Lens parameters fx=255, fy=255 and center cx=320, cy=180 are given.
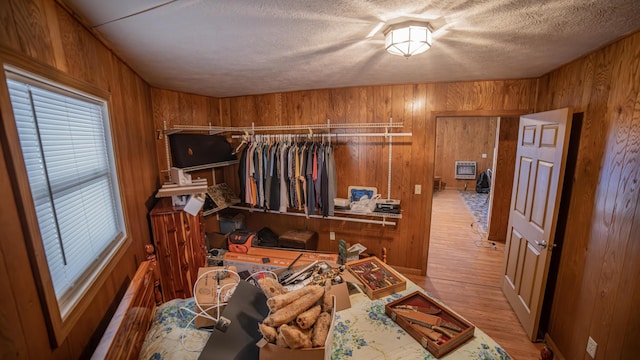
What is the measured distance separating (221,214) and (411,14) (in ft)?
11.0

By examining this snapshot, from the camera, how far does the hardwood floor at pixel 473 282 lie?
227 cm

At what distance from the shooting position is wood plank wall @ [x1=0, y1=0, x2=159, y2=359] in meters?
0.76

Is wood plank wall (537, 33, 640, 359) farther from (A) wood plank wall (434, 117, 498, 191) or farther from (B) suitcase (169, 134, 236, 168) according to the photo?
(A) wood plank wall (434, 117, 498, 191)

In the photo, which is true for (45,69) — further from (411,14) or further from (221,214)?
(221,214)

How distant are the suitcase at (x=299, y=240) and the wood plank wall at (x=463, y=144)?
5.87 meters

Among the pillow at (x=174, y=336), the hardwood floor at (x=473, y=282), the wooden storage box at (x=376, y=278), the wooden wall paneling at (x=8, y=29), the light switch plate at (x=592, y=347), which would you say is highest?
the wooden wall paneling at (x=8, y=29)

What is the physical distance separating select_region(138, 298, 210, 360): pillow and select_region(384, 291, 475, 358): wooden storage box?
1.00 meters

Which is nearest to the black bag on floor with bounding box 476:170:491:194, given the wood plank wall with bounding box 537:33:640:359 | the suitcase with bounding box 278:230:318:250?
the wood plank wall with bounding box 537:33:640:359

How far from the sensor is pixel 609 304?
154 cm

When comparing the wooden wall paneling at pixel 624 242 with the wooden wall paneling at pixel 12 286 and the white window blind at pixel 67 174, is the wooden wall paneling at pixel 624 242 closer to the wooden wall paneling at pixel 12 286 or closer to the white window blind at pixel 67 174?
the wooden wall paneling at pixel 12 286

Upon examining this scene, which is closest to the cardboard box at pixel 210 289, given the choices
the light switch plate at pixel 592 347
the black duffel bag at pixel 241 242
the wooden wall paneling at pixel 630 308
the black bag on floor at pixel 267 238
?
the black duffel bag at pixel 241 242

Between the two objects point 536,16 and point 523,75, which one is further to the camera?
point 523,75

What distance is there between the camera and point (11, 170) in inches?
30.8

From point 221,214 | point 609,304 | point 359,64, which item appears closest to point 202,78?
point 359,64
